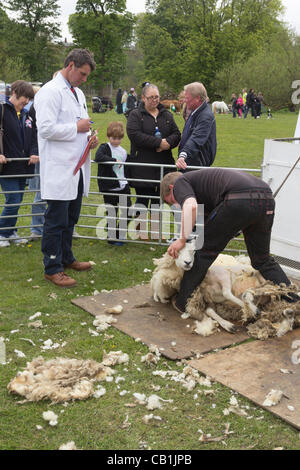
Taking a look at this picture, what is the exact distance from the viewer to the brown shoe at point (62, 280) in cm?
559

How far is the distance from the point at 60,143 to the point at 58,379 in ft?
8.79

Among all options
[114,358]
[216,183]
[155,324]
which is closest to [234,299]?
[155,324]

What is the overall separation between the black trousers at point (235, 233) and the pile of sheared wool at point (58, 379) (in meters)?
1.30

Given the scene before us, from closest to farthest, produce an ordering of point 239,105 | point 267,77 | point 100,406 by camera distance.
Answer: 1. point 100,406
2. point 239,105
3. point 267,77

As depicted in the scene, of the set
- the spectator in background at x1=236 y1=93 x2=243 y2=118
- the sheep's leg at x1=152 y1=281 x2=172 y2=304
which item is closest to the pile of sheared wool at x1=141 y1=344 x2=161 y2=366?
the sheep's leg at x1=152 y1=281 x2=172 y2=304

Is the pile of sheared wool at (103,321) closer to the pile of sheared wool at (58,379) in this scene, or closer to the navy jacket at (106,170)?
the pile of sheared wool at (58,379)

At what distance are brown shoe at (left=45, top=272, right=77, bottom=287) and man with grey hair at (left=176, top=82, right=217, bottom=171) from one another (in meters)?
1.99

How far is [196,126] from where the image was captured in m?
6.34

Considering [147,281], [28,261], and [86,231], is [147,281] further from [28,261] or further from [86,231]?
[86,231]

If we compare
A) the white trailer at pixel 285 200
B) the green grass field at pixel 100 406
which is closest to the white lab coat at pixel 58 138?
the green grass field at pixel 100 406

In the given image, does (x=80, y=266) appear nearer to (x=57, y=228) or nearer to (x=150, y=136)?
(x=57, y=228)

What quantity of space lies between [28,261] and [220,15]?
54.7 metres

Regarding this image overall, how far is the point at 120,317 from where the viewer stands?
480 centimetres
